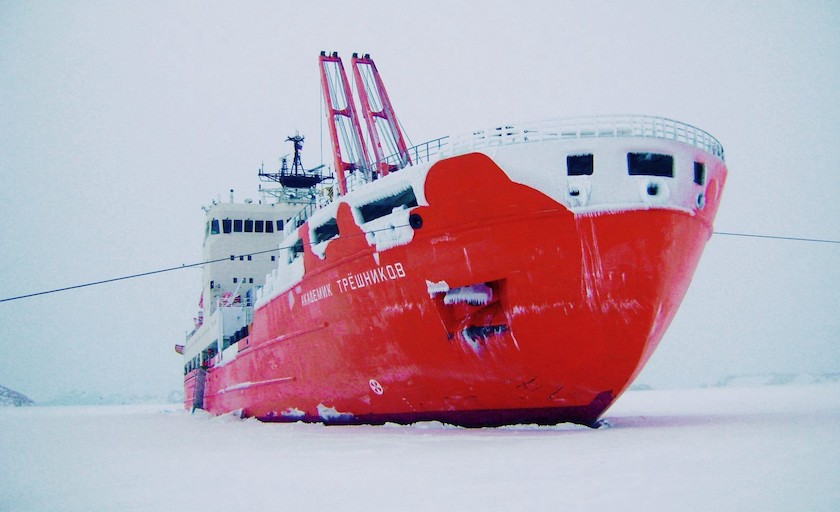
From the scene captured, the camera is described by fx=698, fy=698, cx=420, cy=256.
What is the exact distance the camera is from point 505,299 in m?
11.3

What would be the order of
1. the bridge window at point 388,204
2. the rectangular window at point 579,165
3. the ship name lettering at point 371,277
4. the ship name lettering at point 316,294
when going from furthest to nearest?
the ship name lettering at point 316,294, the bridge window at point 388,204, the ship name lettering at point 371,277, the rectangular window at point 579,165

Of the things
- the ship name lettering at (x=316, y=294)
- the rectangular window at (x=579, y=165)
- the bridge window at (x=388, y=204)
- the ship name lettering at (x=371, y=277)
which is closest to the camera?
the rectangular window at (x=579, y=165)

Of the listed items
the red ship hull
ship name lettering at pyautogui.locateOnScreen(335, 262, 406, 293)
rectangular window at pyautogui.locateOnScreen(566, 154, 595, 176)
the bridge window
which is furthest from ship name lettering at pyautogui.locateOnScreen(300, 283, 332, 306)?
rectangular window at pyautogui.locateOnScreen(566, 154, 595, 176)

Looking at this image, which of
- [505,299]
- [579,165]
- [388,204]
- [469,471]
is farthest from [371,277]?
[469,471]

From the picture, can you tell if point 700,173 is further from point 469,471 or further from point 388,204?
point 469,471

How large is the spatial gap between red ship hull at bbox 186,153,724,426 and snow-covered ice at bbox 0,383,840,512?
0.77m

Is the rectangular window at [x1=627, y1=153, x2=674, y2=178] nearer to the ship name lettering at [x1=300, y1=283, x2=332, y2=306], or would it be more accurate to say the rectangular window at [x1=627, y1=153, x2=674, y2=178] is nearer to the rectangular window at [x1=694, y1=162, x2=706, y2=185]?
the rectangular window at [x1=694, y1=162, x2=706, y2=185]

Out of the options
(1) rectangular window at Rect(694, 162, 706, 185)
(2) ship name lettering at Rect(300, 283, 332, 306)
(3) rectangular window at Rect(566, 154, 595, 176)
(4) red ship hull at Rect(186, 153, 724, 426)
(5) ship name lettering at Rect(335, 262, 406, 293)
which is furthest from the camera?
(2) ship name lettering at Rect(300, 283, 332, 306)

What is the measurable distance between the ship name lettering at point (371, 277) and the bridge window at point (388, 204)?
111 cm

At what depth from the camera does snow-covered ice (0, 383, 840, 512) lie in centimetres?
576

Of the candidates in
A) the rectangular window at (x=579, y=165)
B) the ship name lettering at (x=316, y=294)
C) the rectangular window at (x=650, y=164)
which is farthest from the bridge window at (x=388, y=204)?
the rectangular window at (x=650, y=164)

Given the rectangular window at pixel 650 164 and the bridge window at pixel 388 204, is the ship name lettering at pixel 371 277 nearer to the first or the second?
the bridge window at pixel 388 204

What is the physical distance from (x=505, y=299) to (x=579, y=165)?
2.44 m

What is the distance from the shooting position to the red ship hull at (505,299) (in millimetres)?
10820
